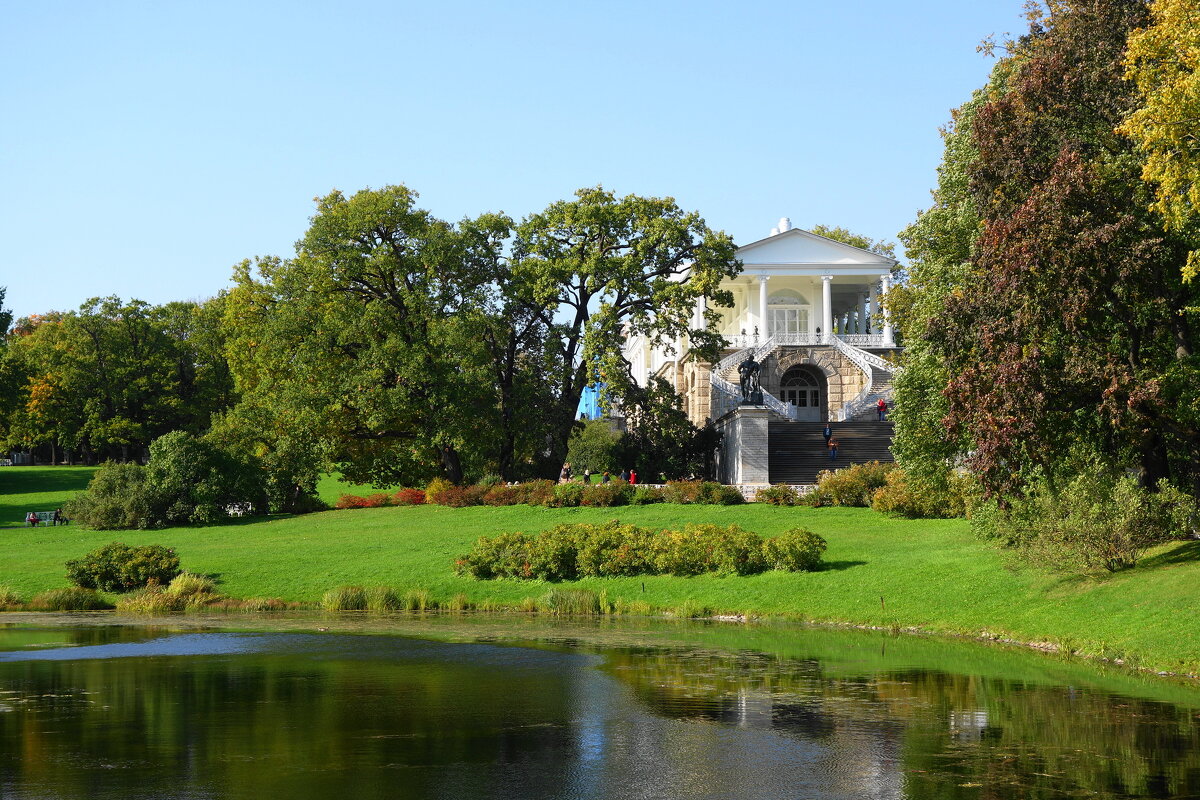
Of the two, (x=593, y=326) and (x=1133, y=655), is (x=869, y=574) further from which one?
(x=593, y=326)

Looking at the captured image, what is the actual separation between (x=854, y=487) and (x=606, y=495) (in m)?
7.94

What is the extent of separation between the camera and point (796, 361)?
6241cm

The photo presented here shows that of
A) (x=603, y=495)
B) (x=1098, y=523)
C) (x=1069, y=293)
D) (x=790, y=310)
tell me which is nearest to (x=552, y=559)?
(x=603, y=495)

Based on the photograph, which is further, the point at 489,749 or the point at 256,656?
the point at 256,656

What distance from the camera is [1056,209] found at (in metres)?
20.7

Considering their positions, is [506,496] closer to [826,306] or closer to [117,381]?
[826,306]

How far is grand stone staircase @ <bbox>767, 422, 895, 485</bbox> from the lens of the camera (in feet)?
151

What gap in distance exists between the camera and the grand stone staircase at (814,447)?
46094 mm

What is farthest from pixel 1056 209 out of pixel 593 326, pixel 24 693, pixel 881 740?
pixel 593 326

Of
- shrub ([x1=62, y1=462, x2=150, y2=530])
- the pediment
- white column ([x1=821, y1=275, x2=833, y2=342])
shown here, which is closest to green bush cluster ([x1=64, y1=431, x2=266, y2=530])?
shrub ([x1=62, y1=462, x2=150, y2=530])

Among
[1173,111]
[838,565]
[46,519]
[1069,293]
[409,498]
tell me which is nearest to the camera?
[1173,111]

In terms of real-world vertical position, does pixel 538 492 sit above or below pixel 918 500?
above

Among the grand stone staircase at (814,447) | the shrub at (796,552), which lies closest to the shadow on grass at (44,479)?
the grand stone staircase at (814,447)

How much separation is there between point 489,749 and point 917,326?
1854 centimetres
